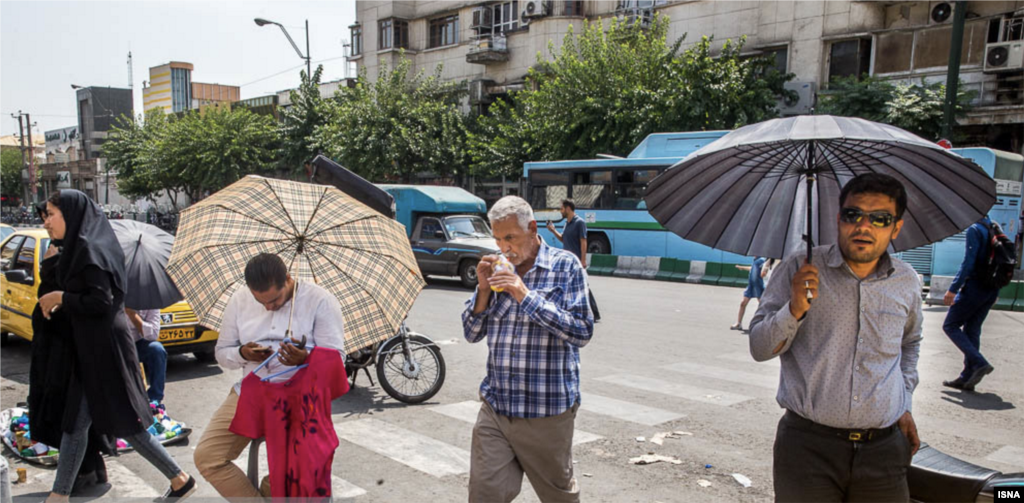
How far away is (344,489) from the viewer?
474 cm

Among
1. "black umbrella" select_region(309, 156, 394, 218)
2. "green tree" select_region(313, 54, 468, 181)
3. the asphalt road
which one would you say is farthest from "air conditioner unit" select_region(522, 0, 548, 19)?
"black umbrella" select_region(309, 156, 394, 218)

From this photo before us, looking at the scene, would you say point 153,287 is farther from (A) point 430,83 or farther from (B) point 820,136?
(A) point 430,83

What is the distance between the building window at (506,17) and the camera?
34.9 m

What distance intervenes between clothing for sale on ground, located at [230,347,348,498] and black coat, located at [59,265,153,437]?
45.6 inches

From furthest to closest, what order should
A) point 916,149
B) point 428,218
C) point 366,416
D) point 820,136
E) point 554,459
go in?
point 428,218
point 366,416
point 554,459
point 916,149
point 820,136

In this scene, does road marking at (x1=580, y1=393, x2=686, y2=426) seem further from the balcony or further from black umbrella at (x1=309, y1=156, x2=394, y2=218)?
the balcony

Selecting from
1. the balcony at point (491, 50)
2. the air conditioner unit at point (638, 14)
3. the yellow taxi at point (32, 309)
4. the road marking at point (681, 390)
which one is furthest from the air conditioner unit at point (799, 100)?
the yellow taxi at point (32, 309)

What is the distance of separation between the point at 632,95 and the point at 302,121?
1866cm

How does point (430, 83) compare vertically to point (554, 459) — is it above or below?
above

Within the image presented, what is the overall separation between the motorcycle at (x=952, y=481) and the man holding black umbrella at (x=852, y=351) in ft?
0.64

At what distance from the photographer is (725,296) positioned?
1549 cm

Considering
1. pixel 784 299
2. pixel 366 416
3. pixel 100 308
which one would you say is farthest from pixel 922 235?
pixel 366 416

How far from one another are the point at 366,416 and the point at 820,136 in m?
4.86

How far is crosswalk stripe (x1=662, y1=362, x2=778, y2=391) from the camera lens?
7.57m
